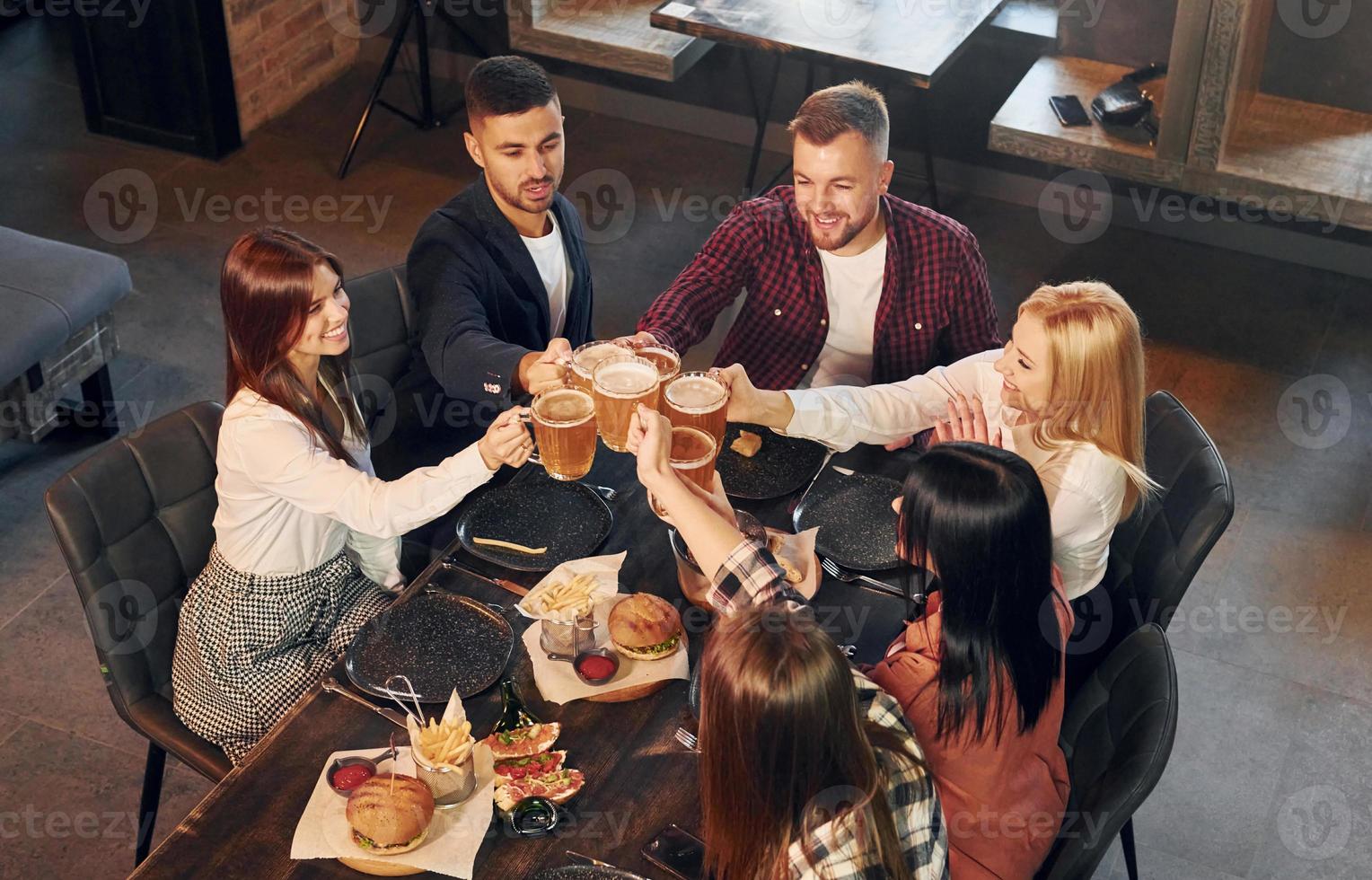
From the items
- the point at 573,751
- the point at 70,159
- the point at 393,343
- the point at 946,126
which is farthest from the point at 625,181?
the point at 573,751

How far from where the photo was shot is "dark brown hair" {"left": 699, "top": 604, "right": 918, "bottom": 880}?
169 cm

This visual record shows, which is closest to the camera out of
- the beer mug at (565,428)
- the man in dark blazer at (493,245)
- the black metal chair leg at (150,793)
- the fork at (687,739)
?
the fork at (687,739)

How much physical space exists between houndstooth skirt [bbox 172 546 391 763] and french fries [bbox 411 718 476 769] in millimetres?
553

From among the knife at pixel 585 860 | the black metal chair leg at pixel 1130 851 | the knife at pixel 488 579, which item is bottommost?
the black metal chair leg at pixel 1130 851

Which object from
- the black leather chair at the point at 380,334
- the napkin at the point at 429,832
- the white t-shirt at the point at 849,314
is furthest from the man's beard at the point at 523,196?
the napkin at the point at 429,832

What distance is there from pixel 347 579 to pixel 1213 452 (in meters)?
1.67

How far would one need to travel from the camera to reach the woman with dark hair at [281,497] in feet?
7.97

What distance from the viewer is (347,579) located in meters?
2.72

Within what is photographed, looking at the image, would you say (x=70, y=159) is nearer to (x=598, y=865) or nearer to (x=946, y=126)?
(x=946, y=126)

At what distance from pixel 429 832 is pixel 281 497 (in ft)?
2.61

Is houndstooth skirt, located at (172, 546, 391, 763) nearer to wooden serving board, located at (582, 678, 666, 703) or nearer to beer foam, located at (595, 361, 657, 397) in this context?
wooden serving board, located at (582, 678, 666, 703)

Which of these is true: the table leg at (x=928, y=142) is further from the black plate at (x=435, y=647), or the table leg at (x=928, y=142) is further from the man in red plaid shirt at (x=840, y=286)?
the black plate at (x=435, y=647)

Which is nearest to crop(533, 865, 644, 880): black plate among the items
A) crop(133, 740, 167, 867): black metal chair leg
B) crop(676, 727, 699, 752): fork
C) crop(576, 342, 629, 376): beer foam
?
crop(676, 727, 699, 752): fork

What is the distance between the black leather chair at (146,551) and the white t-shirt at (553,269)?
32.3 inches
